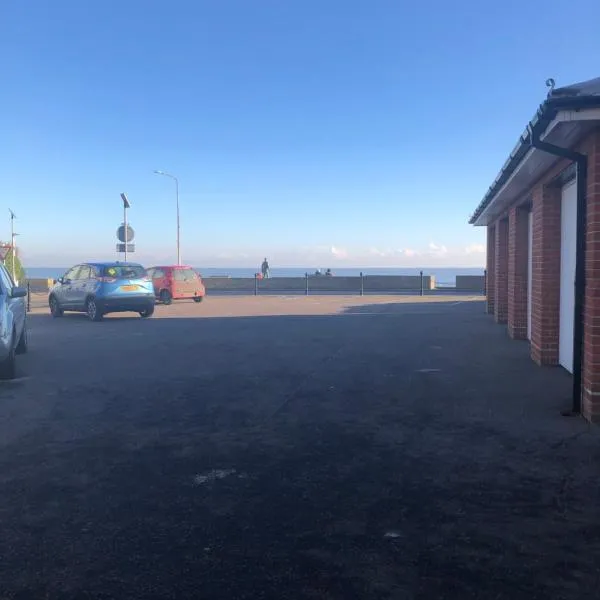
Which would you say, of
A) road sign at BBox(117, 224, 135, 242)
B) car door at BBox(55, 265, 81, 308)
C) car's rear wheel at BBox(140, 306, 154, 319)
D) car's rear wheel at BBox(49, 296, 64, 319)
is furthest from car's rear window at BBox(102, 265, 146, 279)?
road sign at BBox(117, 224, 135, 242)

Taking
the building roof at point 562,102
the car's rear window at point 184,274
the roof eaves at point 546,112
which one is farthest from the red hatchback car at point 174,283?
the building roof at point 562,102

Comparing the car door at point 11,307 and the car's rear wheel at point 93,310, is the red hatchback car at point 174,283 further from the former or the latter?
the car door at point 11,307

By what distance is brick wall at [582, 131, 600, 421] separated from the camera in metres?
5.98

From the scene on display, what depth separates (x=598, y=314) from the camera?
6.06 metres

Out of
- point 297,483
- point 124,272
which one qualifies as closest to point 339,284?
point 124,272

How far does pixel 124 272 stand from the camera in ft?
57.8

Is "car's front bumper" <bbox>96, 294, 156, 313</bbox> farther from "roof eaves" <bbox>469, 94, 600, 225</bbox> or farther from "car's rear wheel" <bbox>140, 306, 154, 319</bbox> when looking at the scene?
"roof eaves" <bbox>469, 94, 600, 225</bbox>

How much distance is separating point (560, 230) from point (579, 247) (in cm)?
273

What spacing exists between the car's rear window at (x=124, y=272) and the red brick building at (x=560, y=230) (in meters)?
9.50

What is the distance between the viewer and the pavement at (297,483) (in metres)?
3.19

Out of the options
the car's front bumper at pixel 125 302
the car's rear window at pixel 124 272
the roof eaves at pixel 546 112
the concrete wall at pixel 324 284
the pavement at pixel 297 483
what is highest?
the roof eaves at pixel 546 112

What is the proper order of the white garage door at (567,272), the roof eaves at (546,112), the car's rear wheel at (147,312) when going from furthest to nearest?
the car's rear wheel at (147,312) → the white garage door at (567,272) → the roof eaves at (546,112)

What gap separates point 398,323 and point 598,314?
10.2 metres

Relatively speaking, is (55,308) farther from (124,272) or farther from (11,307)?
(11,307)
